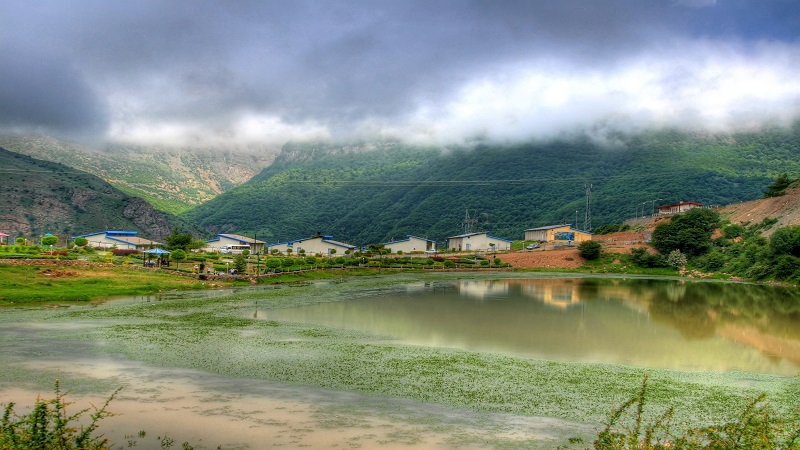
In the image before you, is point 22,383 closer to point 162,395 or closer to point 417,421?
point 162,395

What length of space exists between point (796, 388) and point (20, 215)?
105 m

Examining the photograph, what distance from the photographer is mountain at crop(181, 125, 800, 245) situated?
400ft

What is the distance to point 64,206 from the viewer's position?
101 m

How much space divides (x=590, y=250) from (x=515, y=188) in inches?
2769

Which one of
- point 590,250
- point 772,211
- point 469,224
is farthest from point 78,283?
point 469,224

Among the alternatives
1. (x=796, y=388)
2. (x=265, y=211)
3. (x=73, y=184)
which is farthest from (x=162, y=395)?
(x=265, y=211)

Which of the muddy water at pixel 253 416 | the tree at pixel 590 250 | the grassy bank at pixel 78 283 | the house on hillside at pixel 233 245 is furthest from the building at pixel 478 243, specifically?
the muddy water at pixel 253 416

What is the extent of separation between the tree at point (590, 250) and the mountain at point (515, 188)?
29.9m

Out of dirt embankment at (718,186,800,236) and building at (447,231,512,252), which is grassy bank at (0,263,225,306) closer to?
building at (447,231,512,252)

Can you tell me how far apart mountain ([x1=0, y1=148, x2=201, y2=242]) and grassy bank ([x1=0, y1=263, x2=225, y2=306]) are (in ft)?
205

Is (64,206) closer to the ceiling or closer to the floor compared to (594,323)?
closer to the ceiling

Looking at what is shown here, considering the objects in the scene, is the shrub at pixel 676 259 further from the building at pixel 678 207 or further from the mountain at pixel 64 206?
the mountain at pixel 64 206

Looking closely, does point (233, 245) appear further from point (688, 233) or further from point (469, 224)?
point (688, 233)

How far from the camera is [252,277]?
145ft
